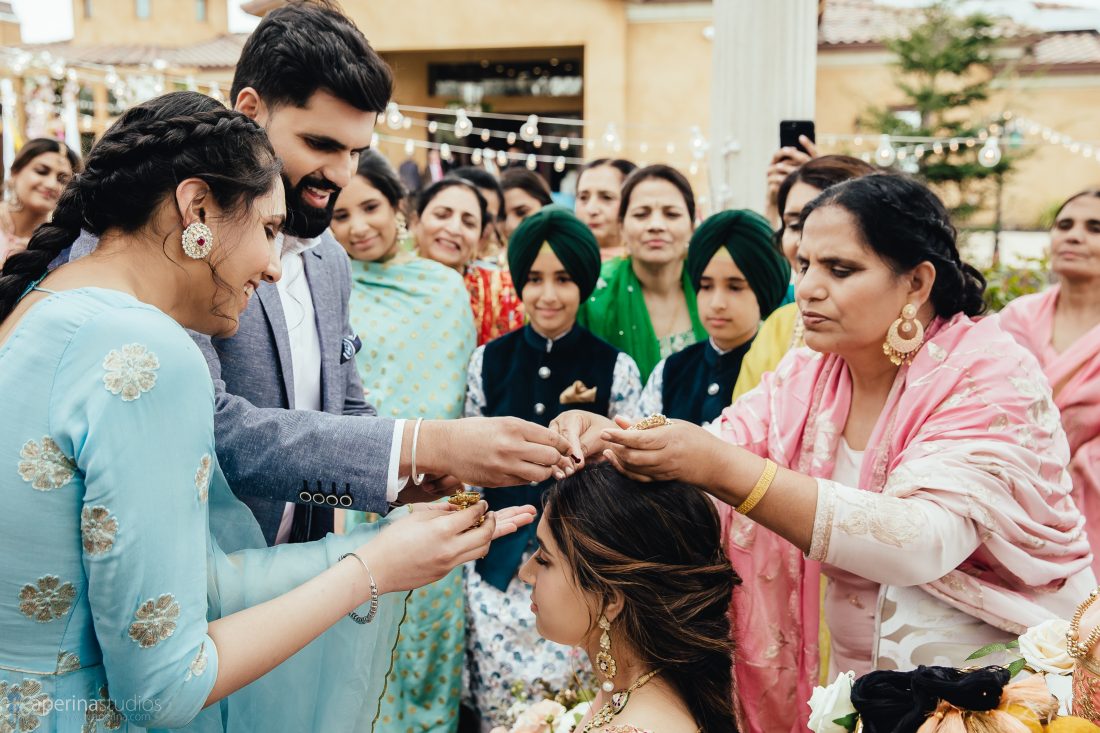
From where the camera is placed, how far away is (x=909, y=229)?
7.04 feet

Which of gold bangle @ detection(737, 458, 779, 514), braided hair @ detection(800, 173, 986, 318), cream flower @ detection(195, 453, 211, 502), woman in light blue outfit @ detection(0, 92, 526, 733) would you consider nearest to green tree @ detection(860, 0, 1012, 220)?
braided hair @ detection(800, 173, 986, 318)

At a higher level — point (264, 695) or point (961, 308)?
point (961, 308)

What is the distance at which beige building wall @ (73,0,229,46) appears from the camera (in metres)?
25.4

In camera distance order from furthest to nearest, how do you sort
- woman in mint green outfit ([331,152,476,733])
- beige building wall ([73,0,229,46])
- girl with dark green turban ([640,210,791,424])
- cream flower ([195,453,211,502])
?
beige building wall ([73,0,229,46]) → woman in mint green outfit ([331,152,476,733]) → girl with dark green turban ([640,210,791,424]) → cream flower ([195,453,211,502])

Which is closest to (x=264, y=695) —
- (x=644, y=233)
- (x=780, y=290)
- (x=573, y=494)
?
(x=573, y=494)

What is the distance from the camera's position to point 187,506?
1339 mm

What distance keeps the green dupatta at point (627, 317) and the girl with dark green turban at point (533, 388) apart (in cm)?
30

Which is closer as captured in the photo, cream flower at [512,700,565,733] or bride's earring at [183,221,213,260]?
bride's earring at [183,221,213,260]

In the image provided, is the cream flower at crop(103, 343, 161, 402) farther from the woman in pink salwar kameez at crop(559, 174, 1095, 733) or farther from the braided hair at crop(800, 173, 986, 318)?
the braided hair at crop(800, 173, 986, 318)

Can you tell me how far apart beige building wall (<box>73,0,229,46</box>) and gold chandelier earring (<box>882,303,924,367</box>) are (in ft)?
86.9

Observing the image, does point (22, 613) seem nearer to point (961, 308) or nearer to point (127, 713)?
point (127, 713)

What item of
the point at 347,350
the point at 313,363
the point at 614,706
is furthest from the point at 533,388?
the point at 614,706

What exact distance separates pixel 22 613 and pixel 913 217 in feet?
6.37

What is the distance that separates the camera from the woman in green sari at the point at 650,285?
400 cm
